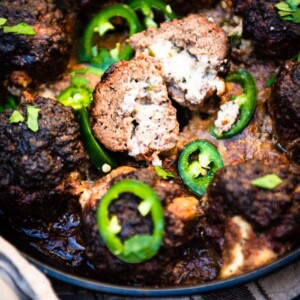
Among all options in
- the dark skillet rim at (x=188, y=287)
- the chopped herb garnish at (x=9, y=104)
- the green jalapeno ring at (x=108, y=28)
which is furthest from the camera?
the green jalapeno ring at (x=108, y=28)

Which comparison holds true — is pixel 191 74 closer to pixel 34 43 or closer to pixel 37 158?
pixel 34 43

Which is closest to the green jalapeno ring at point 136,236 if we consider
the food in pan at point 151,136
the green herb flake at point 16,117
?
the food in pan at point 151,136

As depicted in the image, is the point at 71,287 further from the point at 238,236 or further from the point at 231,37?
the point at 231,37

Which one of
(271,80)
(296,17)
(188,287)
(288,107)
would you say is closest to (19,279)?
(188,287)

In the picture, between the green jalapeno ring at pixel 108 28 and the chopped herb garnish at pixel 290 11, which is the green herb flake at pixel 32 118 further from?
the chopped herb garnish at pixel 290 11

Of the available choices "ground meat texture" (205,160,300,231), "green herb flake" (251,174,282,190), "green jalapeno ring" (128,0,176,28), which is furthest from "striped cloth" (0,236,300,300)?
"green jalapeno ring" (128,0,176,28)

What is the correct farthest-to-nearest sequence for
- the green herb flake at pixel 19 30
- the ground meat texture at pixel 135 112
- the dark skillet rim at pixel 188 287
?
the green herb flake at pixel 19 30
the ground meat texture at pixel 135 112
the dark skillet rim at pixel 188 287

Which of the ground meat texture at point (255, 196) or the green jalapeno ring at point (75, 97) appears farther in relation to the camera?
the green jalapeno ring at point (75, 97)
